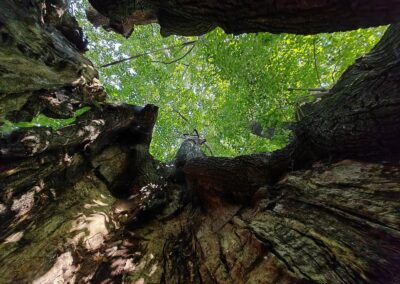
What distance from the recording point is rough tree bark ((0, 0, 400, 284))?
2.71m

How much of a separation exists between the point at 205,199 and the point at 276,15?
12.2 ft

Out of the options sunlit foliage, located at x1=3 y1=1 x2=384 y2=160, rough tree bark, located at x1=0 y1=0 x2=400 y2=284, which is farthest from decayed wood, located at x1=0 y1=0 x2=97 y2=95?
sunlit foliage, located at x1=3 y1=1 x2=384 y2=160

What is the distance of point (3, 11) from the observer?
13.1ft

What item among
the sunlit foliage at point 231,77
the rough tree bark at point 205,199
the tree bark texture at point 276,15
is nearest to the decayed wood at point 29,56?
the rough tree bark at point 205,199

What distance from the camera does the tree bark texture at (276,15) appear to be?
2.66m

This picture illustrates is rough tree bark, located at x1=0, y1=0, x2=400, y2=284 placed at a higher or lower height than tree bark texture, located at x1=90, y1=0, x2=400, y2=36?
lower

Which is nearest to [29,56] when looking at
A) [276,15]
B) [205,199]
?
[276,15]

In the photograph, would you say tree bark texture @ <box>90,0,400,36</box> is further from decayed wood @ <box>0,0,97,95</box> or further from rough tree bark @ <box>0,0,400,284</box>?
decayed wood @ <box>0,0,97,95</box>

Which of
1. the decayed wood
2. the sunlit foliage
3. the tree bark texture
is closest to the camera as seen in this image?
the tree bark texture

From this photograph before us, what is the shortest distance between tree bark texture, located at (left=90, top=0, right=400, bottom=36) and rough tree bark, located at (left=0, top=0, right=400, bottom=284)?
3.94ft

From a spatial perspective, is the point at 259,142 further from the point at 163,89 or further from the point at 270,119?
the point at 163,89

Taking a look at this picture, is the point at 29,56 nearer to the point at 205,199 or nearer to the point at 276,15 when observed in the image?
the point at 276,15

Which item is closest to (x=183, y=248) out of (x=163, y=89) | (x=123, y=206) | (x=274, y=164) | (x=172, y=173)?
(x=123, y=206)

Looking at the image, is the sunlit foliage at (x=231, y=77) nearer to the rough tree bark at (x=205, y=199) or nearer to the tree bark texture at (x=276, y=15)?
the rough tree bark at (x=205, y=199)
